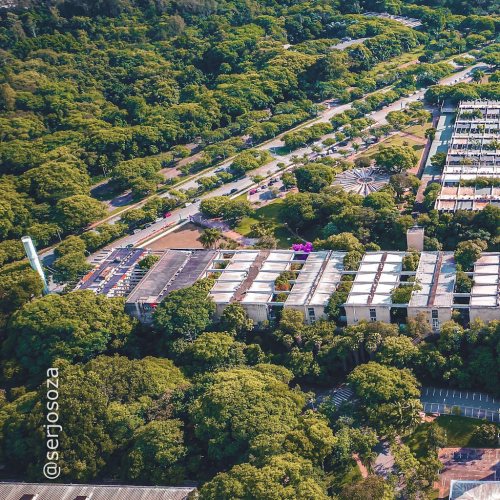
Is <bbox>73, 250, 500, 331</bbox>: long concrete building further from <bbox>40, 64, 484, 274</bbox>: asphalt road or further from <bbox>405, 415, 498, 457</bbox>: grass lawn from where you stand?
<bbox>40, 64, 484, 274</bbox>: asphalt road

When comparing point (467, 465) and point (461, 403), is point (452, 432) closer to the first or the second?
point (461, 403)

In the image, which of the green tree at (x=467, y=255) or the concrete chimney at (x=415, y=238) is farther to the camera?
the concrete chimney at (x=415, y=238)

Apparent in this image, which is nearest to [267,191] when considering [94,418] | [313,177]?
[313,177]

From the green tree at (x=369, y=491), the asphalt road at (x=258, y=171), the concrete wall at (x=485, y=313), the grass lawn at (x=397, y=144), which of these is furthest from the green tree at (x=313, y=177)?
the green tree at (x=369, y=491)

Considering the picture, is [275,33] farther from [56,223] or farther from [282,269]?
[282,269]

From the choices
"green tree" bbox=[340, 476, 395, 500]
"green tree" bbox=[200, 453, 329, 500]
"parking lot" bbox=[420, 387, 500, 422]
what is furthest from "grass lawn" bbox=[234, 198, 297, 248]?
"green tree" bbox=[340, 476, 395, 500]

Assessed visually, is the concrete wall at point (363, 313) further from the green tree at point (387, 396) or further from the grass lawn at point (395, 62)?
the grass lawn at point (395, 62)

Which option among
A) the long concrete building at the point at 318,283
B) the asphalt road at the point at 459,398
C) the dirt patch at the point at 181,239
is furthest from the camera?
the dirt patch at the point at 181,239

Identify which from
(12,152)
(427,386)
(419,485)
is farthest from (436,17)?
(419,485)
